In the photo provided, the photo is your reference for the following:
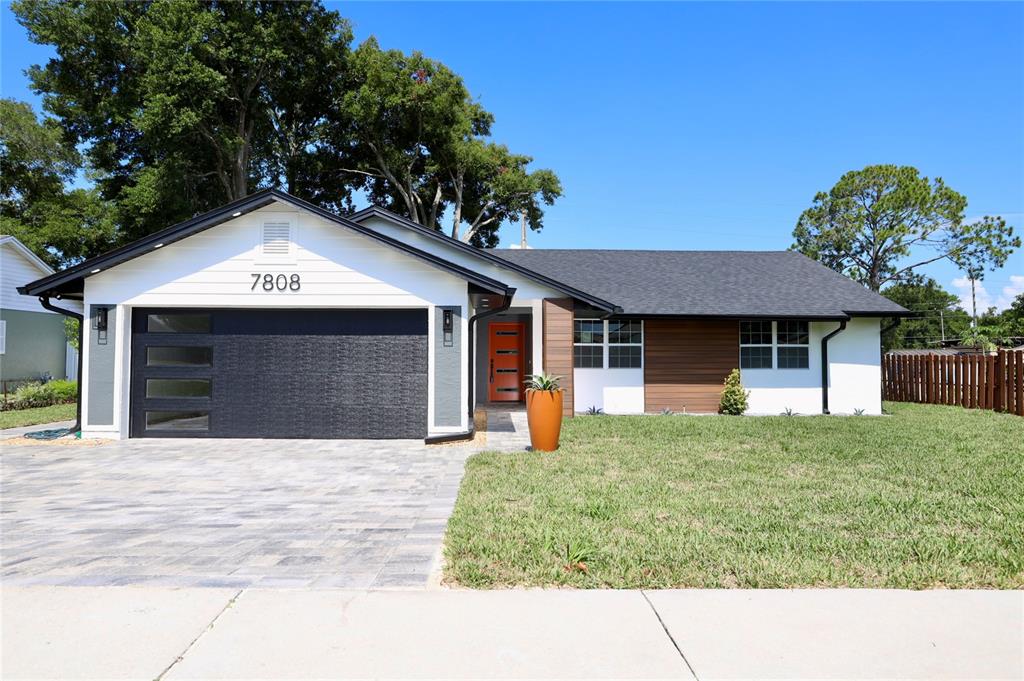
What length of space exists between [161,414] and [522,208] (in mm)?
21302

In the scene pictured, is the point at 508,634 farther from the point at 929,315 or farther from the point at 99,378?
the point at 929,315

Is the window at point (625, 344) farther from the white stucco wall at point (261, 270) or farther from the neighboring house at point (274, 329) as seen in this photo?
the white stucco wall at point (261, 270)

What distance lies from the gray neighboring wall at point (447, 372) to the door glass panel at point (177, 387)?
Answer: 4260 mm

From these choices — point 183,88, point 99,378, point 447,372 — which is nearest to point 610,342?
point 447,372

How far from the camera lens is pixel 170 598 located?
359 centimetres

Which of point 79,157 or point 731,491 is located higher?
point 79,157

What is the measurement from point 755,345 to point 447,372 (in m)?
9.51

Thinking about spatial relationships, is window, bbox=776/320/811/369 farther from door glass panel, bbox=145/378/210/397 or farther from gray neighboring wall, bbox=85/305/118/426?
gray neighboring wall, bbox=85/305/118/426

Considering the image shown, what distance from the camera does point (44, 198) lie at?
85.6 ft

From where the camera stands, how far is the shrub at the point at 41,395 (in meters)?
16.6

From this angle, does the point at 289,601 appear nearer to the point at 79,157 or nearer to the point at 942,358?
the point at 942,358

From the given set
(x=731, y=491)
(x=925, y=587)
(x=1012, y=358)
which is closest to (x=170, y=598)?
(x=925, y=587)

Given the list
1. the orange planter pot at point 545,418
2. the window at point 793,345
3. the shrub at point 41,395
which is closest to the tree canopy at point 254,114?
the shrub at point 41,395

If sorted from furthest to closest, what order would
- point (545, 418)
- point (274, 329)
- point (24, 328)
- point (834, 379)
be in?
1. point (24, 328)
2. point (834, 379)
3. point (274, 329)
4. point (545, 418)
